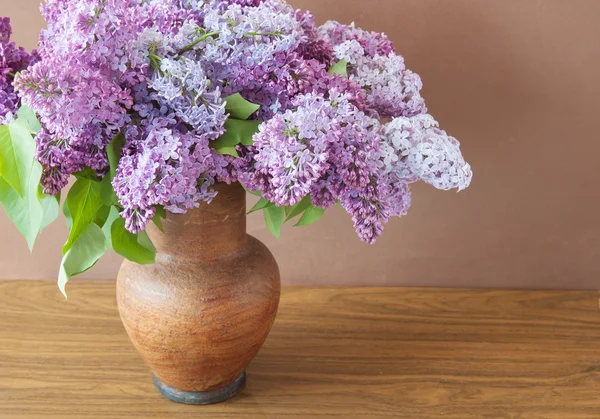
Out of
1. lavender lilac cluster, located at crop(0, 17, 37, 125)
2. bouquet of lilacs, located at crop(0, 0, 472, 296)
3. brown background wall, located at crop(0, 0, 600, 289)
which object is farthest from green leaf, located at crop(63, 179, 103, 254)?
brown background wall, located at crop(0, 0, 600, 289)

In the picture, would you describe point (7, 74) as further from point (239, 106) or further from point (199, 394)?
point (199, 394)

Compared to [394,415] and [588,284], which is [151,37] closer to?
[394,415]

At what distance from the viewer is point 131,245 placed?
2.75ft

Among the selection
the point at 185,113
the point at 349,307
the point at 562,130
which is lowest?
the point at 349,307

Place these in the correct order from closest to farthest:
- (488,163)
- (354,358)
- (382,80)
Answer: (382,80) → (354,358) → (488,163)

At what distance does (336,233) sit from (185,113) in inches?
24.9

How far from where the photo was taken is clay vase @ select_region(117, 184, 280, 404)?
884 mm

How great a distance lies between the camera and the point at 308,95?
761 millimetres

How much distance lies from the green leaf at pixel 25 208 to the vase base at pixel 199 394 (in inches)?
12.4

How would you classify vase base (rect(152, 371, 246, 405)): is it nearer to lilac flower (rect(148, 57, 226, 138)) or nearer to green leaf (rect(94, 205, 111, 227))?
green leaf (rect(94, 205, 111, 227))

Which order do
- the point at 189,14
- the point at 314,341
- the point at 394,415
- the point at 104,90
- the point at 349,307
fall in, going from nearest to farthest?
the point at 104,90 < the point at 189,14 < the point at 394,415 < the point at 314,341 < the point at 349,307

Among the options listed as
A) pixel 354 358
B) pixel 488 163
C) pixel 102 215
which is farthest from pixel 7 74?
pixel 488 163

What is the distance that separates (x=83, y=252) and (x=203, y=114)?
0.73 ft

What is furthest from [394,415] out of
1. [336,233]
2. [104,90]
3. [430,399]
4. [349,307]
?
[104,90]
